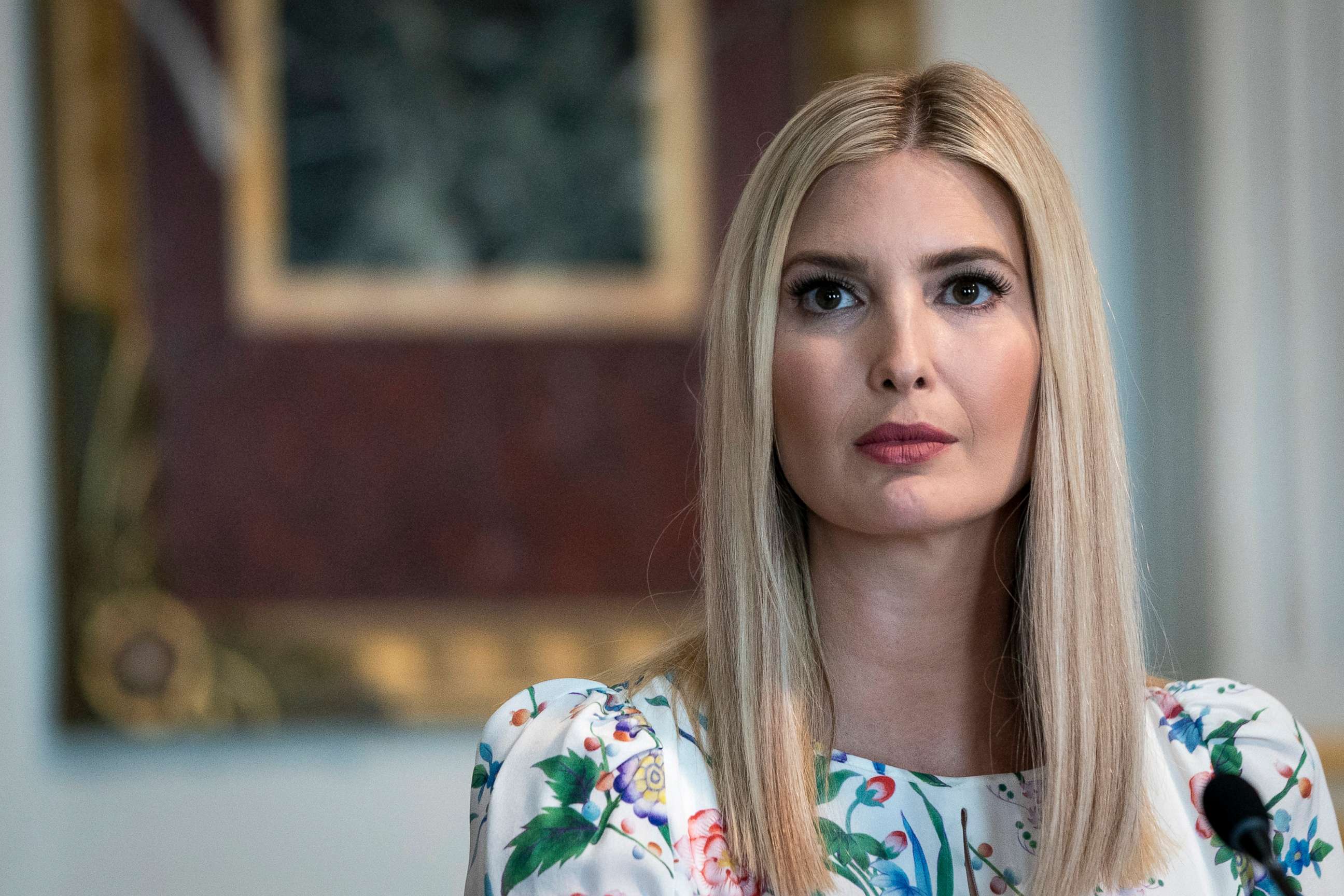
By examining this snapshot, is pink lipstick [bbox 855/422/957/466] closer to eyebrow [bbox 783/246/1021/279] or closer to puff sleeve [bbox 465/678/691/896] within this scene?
eyebrow [bbox 783/246/1021/279]

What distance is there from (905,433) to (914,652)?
0.23m

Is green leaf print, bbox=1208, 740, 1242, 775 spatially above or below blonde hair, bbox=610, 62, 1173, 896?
below

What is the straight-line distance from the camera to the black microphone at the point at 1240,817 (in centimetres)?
102

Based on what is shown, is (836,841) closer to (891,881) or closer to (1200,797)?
(891,881)

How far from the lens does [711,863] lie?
1.16 m

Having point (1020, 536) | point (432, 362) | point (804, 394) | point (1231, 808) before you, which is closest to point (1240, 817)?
point (1231, 808)

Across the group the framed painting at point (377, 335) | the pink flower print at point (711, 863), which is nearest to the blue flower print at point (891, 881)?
the pink flower print at point (711, 863)

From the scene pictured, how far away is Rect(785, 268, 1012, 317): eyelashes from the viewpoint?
47.8 inches

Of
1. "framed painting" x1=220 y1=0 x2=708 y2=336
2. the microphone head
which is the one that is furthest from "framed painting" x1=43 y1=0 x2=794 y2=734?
the microphone head

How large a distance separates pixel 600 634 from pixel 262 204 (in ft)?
3.51

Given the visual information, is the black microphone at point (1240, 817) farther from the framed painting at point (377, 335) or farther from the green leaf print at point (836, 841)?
the framed painting at point (377, 335)

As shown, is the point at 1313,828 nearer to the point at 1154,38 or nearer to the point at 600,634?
the point at 600,634

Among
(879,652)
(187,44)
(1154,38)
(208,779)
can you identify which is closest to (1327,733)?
(1154,38)

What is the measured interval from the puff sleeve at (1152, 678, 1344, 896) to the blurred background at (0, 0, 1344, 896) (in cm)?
136
